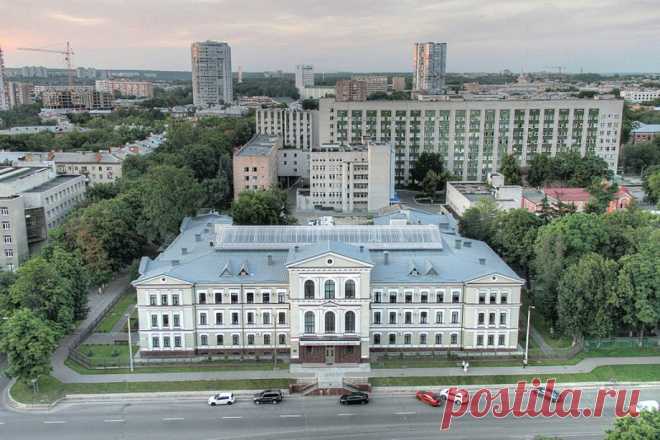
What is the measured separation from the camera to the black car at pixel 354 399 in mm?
49375

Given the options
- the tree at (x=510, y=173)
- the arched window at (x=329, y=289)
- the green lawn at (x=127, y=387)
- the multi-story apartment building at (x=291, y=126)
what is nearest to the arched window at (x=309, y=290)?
the arched window at (x=329, y=289)

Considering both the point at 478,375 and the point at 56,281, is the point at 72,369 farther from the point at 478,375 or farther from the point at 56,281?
the point at 478,375

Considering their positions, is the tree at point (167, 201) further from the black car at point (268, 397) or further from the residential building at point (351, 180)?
the black car at point (268, 397)

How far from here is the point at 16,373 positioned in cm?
4897

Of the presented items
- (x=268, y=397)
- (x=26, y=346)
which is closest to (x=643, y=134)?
(x=268, y=397)

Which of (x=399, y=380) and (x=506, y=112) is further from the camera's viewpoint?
(x=506, y=112)

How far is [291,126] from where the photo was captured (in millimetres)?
167750

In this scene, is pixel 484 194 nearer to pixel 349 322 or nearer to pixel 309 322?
pixel 349 322

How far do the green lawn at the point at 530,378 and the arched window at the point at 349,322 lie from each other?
507 centimetres

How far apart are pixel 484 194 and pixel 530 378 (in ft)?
182

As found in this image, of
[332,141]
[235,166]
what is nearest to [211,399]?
[235,166]

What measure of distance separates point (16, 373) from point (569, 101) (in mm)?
131205

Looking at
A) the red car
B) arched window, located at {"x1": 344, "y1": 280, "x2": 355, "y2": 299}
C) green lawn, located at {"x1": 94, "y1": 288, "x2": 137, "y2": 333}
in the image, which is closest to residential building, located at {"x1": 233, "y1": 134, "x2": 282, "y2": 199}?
green lawn, located at {"x1": 94, "y1": 288, "x2": 137, "y2": 333}

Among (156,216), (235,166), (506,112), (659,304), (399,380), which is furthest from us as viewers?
(506,112)
